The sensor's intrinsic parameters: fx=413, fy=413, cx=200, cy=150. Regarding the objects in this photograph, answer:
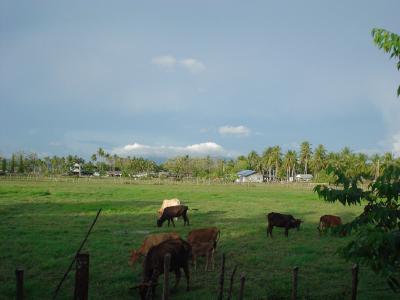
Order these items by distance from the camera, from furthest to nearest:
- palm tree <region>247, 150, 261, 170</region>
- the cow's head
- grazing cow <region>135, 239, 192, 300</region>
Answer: palm tree <region>247, 150, 261, 170</region> → the cow's head → grazing cow <region>135, 239, 192, 300</region>

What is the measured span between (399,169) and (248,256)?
927cm

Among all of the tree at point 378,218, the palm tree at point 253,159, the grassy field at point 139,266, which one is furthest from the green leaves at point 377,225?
the palm tree at point 253,159

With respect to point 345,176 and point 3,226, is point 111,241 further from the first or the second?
point 345,176

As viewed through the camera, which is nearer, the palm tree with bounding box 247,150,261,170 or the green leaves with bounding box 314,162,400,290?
the green leaves with bounding box 314,162,400,290

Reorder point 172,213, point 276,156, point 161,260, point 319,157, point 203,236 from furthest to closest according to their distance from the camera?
point 276,156 → point 319,157 → point 172,213 → point 203,236 → point 161,260

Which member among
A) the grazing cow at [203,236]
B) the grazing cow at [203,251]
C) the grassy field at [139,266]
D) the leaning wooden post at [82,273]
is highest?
the leaning wooden post at [82,273]

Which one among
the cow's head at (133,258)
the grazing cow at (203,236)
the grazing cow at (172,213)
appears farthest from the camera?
the grazing cow at (172,213)

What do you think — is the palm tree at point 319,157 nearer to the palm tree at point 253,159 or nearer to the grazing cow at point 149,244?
the palm tree at point 253,159

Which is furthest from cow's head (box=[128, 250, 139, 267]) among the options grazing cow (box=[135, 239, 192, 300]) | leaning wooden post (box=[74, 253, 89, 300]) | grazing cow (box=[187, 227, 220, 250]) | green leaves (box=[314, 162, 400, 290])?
green leaves (box=[314, 162, 400, 290])

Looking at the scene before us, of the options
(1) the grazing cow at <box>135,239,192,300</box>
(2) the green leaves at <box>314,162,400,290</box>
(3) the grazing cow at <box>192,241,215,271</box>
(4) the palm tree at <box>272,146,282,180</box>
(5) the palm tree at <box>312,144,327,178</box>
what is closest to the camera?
(2) the green leaves at <box>314,162,400,290</box>

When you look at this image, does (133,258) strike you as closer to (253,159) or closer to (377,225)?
(377,225)

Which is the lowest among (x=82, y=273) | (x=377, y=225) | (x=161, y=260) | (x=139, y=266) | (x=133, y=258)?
(x=139, y=266)

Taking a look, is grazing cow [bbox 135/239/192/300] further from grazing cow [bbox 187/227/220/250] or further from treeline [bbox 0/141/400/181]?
treeline [bbox 0/141/400/181]

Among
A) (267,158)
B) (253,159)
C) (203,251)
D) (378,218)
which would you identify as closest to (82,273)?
(378,218)
